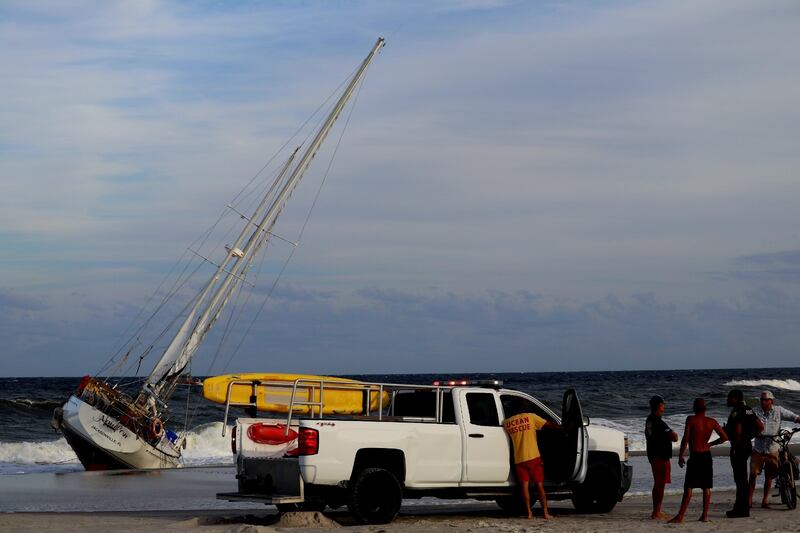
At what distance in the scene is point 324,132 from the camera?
Answer: 114 feet

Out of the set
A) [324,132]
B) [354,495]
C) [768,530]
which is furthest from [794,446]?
[354,495]

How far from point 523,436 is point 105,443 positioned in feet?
58.9

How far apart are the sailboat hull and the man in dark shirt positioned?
62.4 feet

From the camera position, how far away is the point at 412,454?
1377 centimetres

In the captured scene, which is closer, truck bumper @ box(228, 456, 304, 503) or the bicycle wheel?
truck bumper @ box(228, 456, 304, 503)

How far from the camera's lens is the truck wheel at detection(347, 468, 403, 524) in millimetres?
13359

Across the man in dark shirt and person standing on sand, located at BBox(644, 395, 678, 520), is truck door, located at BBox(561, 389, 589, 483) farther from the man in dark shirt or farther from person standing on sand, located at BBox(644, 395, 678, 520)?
the man in dark shirt

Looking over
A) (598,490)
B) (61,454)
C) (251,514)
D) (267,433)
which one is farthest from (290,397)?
(61,454)

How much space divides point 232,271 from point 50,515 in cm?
1890

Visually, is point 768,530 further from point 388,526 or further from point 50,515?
point 50,515

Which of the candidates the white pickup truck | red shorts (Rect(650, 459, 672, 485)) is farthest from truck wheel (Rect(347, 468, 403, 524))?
red shorts (Rect(650, 459, 672, 485))

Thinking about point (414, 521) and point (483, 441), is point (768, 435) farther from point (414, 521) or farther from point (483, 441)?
point (414, 521)

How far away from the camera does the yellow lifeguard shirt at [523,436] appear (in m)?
14.3

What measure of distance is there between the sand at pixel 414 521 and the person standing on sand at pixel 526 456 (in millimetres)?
351
